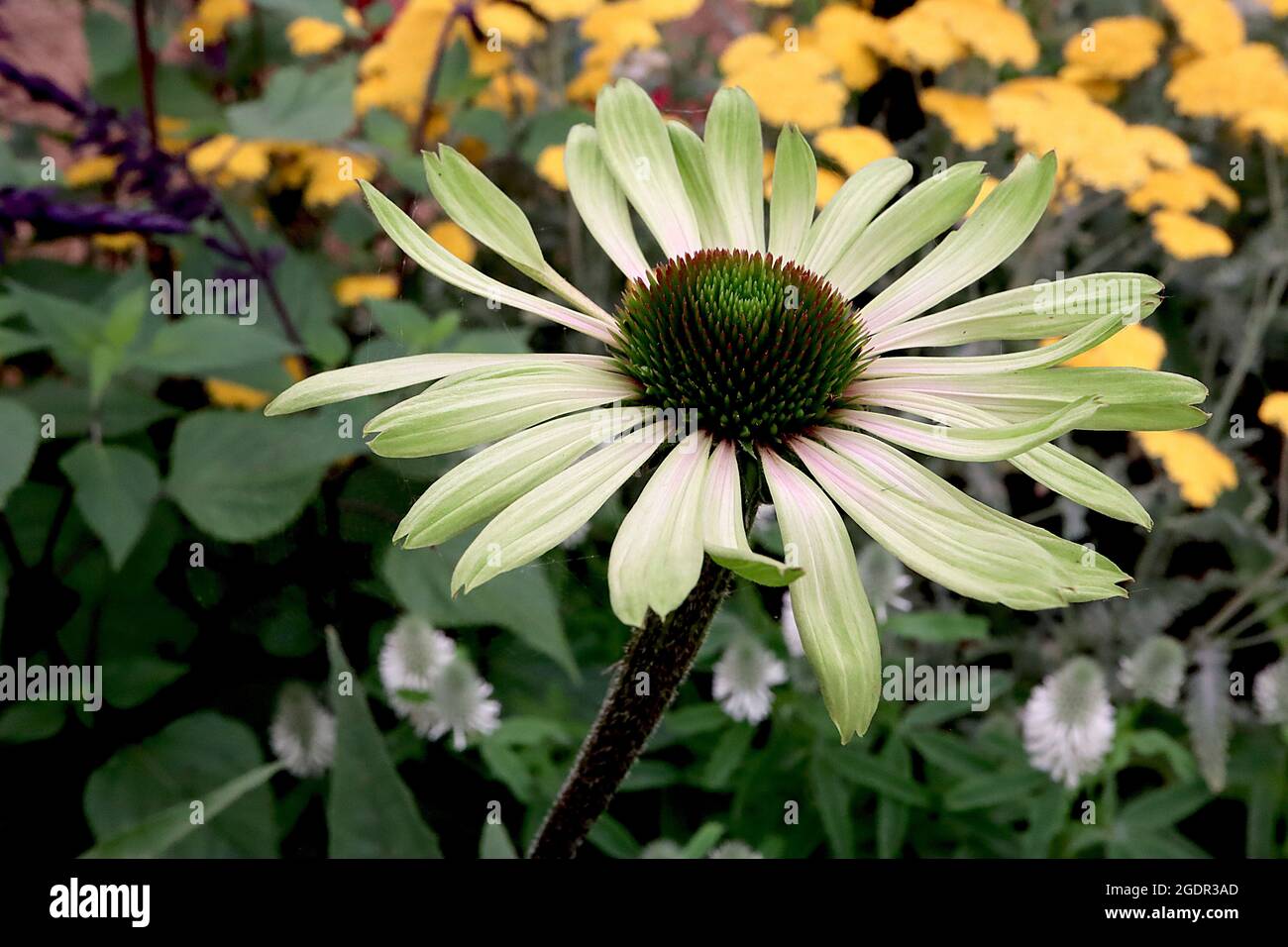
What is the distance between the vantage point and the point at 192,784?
0.72 m

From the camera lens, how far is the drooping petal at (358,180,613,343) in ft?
0.88

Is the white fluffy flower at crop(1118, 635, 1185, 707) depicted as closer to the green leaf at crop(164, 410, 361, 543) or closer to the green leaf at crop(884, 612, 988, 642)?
the green leaf at crop(884, 612, 988, 642)

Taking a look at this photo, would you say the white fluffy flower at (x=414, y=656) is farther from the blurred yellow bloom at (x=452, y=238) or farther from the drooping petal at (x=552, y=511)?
the drooping petal at (x=552, y=511)

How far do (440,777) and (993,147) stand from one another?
789 millimetres

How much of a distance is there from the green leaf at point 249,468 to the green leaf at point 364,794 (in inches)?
10.3

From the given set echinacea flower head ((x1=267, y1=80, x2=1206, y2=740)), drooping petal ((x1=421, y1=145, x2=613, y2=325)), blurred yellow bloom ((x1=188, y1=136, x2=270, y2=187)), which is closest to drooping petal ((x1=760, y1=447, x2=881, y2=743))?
echinacea flower head ((x1=267, y1=80, x2=1206, y2=740))

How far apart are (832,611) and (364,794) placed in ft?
0.73

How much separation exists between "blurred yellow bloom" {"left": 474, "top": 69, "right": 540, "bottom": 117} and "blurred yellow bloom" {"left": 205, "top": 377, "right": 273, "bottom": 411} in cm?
36

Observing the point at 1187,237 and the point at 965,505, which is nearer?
the point at 965,505

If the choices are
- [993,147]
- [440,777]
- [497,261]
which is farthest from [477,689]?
[993,147]

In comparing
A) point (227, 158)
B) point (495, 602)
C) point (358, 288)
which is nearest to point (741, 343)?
point (495, 602)

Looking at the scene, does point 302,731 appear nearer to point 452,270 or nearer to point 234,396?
point 234,396

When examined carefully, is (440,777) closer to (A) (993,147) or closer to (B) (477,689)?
(B) (477,689)

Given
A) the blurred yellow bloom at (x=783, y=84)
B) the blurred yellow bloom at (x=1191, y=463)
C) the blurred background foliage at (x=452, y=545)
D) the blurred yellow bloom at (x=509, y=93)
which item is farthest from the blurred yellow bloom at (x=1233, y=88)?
the blurred yellow bloom at (x=509, y=93)
